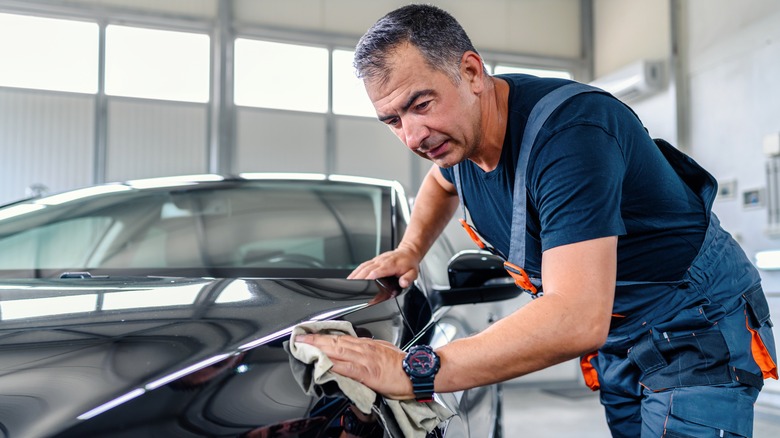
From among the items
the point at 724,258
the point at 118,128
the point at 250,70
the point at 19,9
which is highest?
the point at 19,9

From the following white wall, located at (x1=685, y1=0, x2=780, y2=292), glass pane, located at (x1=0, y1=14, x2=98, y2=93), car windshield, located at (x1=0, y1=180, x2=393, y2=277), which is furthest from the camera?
glass pane, located at (x1=0, y1=14, x2=98, y2=93)

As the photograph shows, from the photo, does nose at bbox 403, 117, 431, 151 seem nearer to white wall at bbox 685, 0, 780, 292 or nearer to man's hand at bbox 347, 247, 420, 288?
man's hand at bbox 347, 247, 420, 288

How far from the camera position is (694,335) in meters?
1.20

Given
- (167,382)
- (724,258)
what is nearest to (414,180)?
(724,258)

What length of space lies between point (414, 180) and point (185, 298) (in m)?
6.26

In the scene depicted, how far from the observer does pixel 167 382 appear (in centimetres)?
77

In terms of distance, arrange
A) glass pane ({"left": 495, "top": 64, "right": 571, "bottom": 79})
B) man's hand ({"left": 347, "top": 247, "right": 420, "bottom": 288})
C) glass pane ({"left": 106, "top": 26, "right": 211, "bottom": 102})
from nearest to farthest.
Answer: man's hand ({"left": 347, "top": 247, "right": 420, "bottom": 288}), glass pane ({"left": 106, "top": 26, "right": 211, "bottom": 102}), glass pane ({"left": 495, "top": 64, "right": 571, "bottom": 79})

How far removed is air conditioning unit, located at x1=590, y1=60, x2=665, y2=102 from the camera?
21.9ft

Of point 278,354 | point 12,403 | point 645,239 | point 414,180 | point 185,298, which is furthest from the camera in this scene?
point 414,180

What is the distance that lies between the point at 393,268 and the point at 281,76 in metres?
5.99

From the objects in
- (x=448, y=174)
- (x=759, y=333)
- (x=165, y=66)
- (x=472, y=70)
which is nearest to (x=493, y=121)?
(x=472, y=70)

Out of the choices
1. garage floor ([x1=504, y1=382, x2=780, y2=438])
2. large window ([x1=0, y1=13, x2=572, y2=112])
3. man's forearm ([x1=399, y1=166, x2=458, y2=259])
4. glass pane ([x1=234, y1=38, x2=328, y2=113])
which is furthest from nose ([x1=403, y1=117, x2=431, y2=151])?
glass pane ([x1=234, y1=38, x2=328, y2=113])

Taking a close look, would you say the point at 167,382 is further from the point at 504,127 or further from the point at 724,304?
the point at 724,304

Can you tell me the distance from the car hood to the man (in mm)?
97
